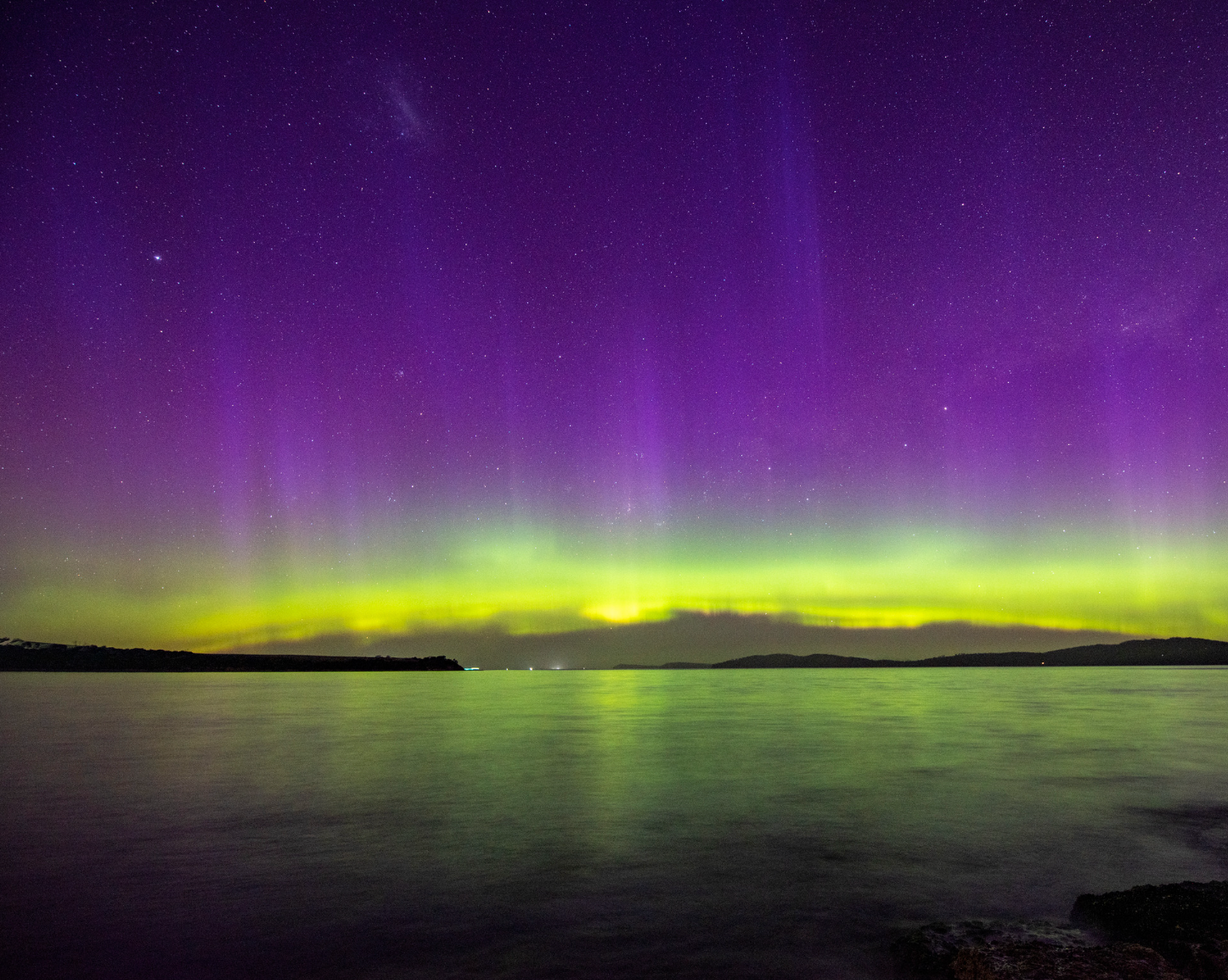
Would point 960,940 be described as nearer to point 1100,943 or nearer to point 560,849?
point 1100,943

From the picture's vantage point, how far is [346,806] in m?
14.6

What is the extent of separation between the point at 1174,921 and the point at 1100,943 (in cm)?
68

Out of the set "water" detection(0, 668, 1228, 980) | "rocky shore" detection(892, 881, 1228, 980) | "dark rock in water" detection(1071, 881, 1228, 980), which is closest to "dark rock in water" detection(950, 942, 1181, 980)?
"rocky shore" detection(892, 881, 1228, 980)

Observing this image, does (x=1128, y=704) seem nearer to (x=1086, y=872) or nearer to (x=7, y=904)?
(x=1086, y=872)

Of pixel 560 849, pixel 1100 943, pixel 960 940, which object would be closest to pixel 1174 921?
pixel 1100 943

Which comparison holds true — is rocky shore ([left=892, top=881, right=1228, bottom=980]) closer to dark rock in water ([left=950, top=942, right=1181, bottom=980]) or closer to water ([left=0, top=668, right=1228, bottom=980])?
dark rock in water ([left=950, top=942, right=1181, bottom=980])

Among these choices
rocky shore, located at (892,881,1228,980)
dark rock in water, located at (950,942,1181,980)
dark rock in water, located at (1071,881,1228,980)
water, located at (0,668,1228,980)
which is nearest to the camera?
dark rock in water, located at (950,942,1181,980)

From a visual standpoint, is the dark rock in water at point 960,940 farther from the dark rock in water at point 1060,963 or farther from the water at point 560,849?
the water at point 560,849

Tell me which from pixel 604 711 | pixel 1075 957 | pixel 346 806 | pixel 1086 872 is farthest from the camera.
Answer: pixel 604 711

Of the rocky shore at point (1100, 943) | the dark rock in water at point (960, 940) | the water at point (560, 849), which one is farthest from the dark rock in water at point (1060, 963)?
the water at point (560, 849)

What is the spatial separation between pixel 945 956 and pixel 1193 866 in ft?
21.1

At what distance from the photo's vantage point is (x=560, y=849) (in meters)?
11.3

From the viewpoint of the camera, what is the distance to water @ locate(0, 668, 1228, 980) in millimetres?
7266

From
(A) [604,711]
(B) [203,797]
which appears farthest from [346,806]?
(A) [604,711]
